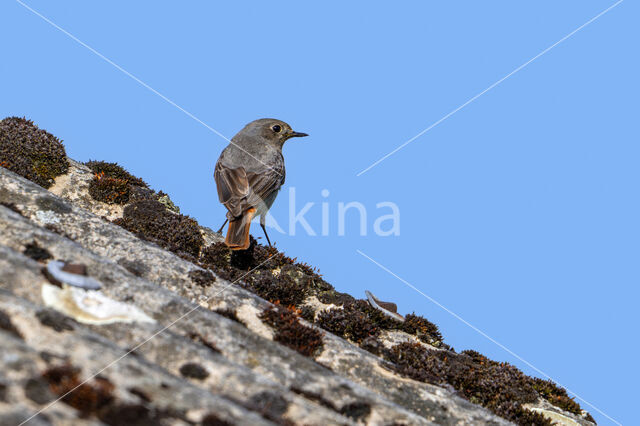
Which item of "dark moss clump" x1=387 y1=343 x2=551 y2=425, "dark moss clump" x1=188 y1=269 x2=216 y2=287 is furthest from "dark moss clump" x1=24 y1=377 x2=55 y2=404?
"dark moss clump" x1=387 y1=343 x2=551 y2=425

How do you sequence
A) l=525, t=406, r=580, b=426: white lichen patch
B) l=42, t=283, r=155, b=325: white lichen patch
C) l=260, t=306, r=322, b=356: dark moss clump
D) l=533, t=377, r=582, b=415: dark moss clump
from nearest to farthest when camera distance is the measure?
l=42, t=283, r=155, b=325: white lichen patch, l=260, t=306, r=322, b=356: dark moss clump, l=525, t=406, r=580, b=426: white lichen patch, l=533, t=377, r=582, b=415: dark moss clump

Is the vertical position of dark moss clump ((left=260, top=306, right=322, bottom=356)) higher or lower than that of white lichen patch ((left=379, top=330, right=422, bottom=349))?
lower

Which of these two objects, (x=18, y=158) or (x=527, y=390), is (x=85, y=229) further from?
(x=527, y=390)

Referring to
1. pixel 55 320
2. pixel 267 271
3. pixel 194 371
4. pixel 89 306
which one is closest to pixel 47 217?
pixel 89 306

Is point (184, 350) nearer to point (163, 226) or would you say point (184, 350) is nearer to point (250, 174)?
point (163, 226)

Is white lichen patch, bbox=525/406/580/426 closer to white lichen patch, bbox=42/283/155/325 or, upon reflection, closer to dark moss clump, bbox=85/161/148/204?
white lichen patch, bbox=42/283/155/325

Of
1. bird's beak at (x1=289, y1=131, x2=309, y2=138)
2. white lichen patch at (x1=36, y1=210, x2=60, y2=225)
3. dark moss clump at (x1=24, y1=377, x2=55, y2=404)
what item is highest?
bird's beak at (x1=289, y1=131, x2=309, y2=138)

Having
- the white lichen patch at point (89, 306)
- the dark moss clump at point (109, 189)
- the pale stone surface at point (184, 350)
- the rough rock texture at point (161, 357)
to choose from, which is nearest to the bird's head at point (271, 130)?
the dark moss clump at point (109, 189)
